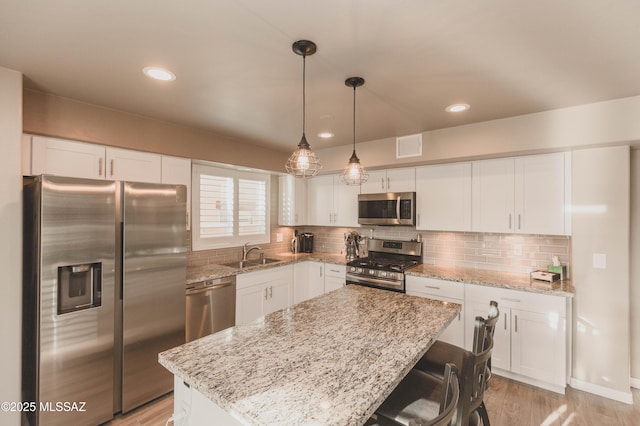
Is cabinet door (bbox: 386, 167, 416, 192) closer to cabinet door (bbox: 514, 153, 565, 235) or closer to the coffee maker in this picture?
cabinet door (bbox: 514, 153, 565, 235)

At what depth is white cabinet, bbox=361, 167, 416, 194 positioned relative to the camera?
12.0ft

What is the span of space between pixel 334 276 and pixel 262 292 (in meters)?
0.96

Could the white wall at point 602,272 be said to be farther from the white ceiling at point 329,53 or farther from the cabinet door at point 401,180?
the cabinet door at point 401,180

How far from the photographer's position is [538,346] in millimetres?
2625

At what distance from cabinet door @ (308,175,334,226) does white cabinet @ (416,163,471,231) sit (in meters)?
1.31

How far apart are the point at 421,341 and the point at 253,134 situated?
2.73m

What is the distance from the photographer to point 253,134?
11.0 feet

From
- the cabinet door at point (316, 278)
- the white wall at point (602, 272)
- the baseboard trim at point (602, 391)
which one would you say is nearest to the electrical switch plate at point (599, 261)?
the white wall at point (602, 272)

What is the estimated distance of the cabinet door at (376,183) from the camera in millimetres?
3840

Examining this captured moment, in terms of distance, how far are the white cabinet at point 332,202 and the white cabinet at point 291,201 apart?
0.38ft

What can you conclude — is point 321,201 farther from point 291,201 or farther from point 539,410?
point 539,410

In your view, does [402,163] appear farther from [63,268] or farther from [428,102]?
[63,268]

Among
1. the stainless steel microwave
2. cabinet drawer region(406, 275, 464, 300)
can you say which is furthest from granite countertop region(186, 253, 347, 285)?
cabinet drawer region(406, 275, 464, 300)

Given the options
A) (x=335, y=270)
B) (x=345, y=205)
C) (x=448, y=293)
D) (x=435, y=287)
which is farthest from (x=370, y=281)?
(x=345, y=205)
